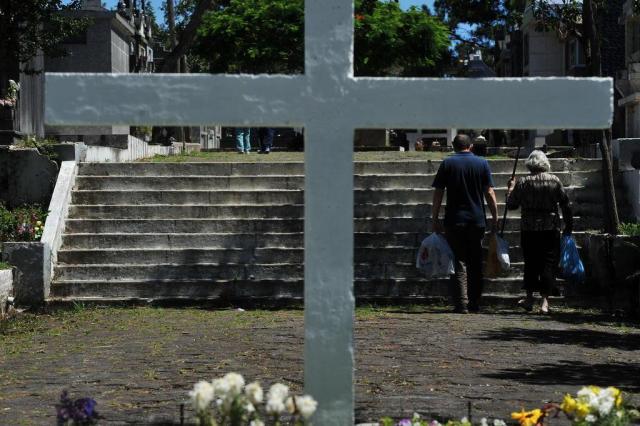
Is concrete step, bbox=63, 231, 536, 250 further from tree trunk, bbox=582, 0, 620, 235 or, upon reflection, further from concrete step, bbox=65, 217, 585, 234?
tree trunk, bbox=582, 0, 620, 235

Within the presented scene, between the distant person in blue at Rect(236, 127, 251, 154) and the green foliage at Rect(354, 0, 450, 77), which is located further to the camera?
the green foliage at Rect(354, 0, 450, 77)

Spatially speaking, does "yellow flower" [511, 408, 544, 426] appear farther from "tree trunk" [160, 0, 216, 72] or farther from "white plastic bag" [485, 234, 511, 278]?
"tree trunk" [160, 0, 216, 72]

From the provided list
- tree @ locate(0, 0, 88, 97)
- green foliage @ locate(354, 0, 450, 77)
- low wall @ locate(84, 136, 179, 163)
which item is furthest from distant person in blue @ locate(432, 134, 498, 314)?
green foliage @ locate(354, 0, 450, 77)

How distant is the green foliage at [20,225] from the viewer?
43.1 ft

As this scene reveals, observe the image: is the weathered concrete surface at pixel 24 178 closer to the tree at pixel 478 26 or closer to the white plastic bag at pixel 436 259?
the white plastic bag at pixel 436 259

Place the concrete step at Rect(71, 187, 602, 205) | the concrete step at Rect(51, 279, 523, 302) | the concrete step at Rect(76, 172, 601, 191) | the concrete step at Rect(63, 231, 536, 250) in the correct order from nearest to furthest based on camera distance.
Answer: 1. the concrete step at Rect(51, 279, 523, 302)
2. the concrete step at Rect(63, 231, 536, 250)
3. the concrete step at Rect(71, 187, 602, 205)
4. the concrete step at Rect(76, 172, 601, 191)

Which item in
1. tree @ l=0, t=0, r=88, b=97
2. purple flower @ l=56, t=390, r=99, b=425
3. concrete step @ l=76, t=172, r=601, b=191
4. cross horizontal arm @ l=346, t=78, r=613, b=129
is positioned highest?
tree @ l=0, t=0, r=88, b=97

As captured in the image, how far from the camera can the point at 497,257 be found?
1184 cm

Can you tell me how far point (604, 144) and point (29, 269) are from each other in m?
6.46

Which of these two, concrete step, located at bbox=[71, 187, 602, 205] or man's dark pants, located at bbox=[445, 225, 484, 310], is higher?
concrete step, located at bbox=[71, 187, 602, 205]

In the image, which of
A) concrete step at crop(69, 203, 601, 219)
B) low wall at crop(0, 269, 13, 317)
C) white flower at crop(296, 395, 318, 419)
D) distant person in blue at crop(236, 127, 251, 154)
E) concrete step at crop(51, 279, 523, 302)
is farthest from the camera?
distant person in blue at crop(236, 127, 251, 154)

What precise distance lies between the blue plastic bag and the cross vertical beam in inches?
323

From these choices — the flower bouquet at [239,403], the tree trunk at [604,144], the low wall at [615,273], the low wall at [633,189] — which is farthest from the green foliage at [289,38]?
the flower bouquet at [239,403]

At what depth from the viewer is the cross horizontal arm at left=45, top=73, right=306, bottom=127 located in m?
4.16
